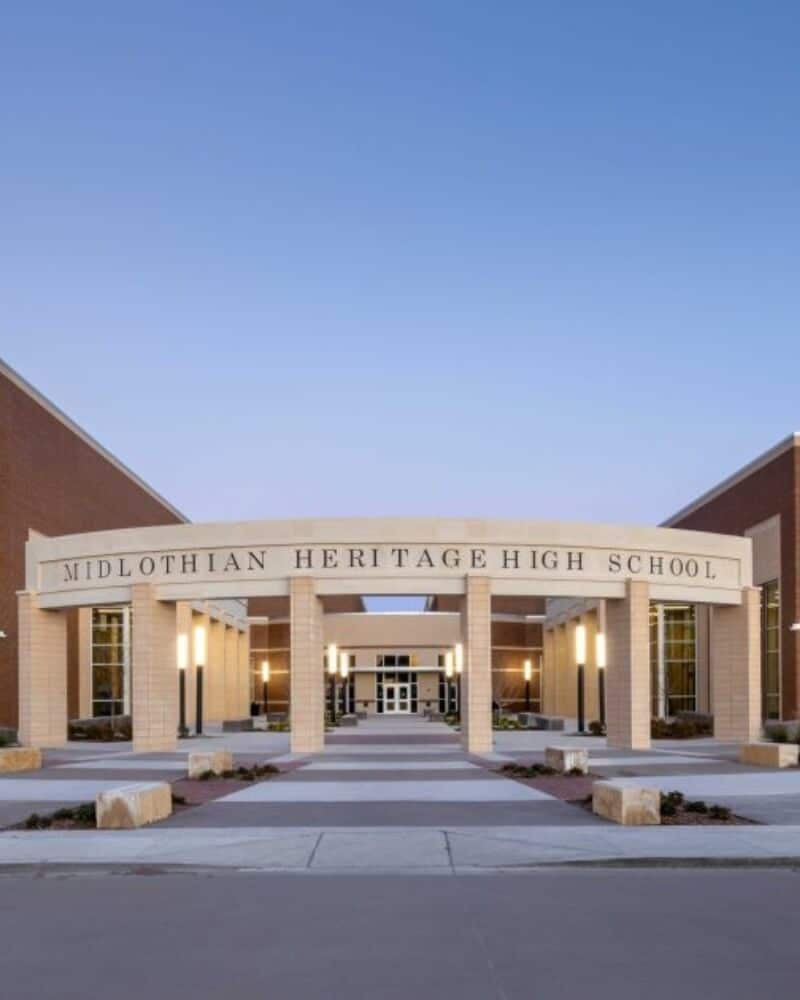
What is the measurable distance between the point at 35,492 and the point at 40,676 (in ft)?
39.9

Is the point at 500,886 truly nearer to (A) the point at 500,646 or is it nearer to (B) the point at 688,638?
(B) the point at 688,638

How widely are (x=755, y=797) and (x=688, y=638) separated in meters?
40.7

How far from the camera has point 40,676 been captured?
1521 inches

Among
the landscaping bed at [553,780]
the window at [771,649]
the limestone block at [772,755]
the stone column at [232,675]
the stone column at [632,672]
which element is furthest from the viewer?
the stone column at [232,675]

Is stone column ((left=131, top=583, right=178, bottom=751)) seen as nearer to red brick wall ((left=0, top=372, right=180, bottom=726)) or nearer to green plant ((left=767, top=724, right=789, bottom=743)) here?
red brick wall ((left=0, top=372, right=180, bottom=726))

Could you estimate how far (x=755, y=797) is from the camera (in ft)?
66.6

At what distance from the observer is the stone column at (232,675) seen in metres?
64.4

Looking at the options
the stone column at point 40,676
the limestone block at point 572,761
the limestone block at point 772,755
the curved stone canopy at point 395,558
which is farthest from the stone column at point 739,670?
the stone column at point 40,676

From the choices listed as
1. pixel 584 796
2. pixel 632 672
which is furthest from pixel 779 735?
pixel 584 796

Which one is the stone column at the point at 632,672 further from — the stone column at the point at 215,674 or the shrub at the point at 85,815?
the stone column at the point at 215,674

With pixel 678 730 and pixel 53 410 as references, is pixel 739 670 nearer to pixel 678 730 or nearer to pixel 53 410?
pixel 678 730

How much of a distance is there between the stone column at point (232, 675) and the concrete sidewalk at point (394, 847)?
159 ft

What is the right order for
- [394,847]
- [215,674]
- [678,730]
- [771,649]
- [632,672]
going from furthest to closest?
[215,674] < [771,649] < [678,730] < [632,672] < [394,847]

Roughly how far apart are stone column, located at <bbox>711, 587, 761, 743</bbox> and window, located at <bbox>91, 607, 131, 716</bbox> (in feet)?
92.4
